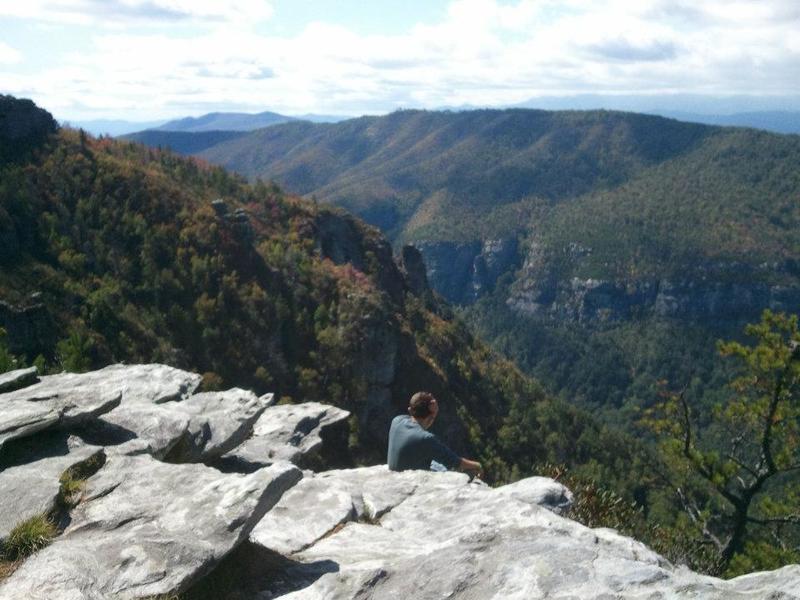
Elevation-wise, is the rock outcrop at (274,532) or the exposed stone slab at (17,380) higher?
the exposed stone slab at (17,380)

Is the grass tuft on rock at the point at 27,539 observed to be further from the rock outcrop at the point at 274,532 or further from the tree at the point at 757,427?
the tree at the point at 757,427

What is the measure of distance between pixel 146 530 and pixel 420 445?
5646mm

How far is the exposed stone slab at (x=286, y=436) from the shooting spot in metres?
14.8

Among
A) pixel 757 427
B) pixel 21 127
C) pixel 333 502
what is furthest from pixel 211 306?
pixel 333 502

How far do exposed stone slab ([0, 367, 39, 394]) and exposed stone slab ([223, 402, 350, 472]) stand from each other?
410cm

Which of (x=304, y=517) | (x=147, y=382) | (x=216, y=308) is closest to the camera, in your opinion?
(x=304, y=517)

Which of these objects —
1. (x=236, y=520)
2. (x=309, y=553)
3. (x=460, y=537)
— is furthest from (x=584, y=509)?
(x=236, y=520)

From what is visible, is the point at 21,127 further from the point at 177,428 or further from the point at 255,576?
the point at 255,576

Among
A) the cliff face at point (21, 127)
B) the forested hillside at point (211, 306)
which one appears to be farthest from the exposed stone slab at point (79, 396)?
the cliff face at point (21, 127)

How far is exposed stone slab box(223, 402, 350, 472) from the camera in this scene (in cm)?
1479

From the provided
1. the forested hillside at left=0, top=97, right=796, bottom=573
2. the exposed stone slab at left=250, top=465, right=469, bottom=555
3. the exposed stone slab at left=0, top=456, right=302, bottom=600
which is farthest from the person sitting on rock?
the forested hillside at left=0, top=97, right=796, bottom=573

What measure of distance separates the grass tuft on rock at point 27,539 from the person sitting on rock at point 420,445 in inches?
246

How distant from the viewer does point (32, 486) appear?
828 centimetres

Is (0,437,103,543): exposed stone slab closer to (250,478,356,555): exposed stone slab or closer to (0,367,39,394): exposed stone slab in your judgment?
(250,478,356,555): exposed stone slab
